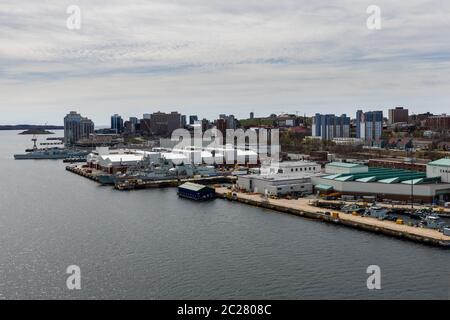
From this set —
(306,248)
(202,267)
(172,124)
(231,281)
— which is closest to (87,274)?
(202,267)

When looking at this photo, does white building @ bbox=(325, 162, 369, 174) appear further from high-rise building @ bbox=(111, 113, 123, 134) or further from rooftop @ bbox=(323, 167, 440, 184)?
high-rise building @ bbox=(111, 113, 123, 134)

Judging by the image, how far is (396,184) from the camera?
9969mm

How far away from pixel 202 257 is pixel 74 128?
35.5 meters

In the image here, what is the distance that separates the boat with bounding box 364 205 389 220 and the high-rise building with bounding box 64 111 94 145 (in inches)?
1292

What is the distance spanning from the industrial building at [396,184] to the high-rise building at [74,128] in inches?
1212

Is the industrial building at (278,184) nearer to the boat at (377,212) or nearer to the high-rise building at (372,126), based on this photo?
the boat at (377,212)

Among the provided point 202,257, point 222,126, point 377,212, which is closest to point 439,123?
point 222,126

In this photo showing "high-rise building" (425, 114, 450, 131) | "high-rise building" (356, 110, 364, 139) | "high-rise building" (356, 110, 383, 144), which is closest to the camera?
"high-rise building" (356, 110, 383, 144)

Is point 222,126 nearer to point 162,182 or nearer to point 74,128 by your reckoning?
point 74,128

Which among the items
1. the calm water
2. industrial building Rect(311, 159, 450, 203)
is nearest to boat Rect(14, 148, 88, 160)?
the calm water

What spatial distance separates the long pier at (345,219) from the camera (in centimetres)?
687

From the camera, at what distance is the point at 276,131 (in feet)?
88.5

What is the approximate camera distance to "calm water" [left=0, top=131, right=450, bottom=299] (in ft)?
16.7

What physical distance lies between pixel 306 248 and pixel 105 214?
443cm
